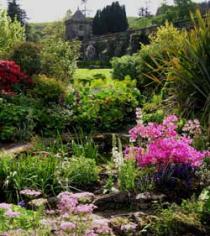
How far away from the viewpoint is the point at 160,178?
20.0 feet

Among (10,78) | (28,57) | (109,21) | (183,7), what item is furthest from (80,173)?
(109,21)

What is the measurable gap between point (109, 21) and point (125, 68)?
6764 centimetres

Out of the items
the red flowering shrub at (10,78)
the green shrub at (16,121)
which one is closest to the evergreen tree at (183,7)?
the red flowering shrub at (10,78)

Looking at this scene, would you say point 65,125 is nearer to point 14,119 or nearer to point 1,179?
point 14,119

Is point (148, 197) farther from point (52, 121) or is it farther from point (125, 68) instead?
point (125, 68)

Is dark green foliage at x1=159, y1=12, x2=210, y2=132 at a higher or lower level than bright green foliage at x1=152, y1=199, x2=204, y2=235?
higher

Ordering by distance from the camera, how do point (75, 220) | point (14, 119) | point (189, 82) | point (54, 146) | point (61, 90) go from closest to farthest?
point (75, 220)
point (54, 146)
point (189, 82)
point (14, 119)
point (61, 90)

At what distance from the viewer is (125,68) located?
54.9ft

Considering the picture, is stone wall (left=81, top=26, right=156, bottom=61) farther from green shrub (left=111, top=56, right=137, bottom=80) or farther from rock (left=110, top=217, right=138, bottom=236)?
rock (left=110, top=217, right=138, bottom=236)

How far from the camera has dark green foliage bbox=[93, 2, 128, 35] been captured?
82.8m

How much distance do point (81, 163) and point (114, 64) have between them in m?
11.4

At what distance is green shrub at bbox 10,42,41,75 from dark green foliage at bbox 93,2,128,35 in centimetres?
6905

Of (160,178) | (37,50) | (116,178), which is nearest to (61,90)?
(37,50)

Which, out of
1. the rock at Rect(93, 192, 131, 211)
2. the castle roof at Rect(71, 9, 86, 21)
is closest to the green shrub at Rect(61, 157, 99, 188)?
the rock at Rect(93, 192, 131, 211)
